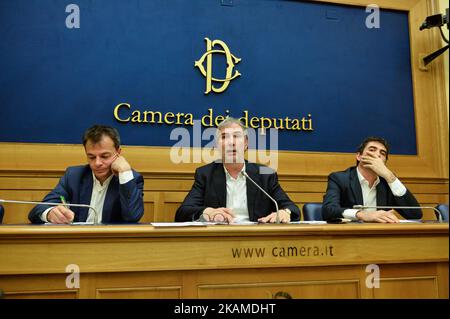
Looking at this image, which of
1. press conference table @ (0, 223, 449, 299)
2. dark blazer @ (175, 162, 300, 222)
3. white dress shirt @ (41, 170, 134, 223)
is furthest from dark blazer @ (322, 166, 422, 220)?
white dress shirt @ (41, 170, 134, 223)

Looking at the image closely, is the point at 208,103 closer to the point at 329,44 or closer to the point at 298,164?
the point at 298,164

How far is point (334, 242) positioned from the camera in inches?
59.0

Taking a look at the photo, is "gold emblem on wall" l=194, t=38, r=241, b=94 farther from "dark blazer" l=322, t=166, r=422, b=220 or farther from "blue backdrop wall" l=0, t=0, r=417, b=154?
"dark blazer" l=322, t=166, r=422, b=220

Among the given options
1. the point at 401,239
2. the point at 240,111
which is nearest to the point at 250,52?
the point at 240,111

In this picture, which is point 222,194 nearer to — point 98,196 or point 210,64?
point 98,196

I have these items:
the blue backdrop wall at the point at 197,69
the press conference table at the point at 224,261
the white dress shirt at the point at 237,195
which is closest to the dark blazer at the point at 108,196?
the white dress shirt at the point at 237,195

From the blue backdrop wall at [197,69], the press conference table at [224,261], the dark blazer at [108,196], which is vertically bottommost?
the press conference table at [224,261]

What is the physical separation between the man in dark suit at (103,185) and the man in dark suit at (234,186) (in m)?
0.35

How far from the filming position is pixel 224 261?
4.58 feet

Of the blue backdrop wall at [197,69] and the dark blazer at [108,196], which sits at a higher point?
the blue backdrop wall at [197,69]

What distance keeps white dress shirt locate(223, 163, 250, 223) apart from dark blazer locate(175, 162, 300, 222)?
0.15 feet

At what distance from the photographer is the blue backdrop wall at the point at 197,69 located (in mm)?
3229

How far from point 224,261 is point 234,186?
1.16 metres

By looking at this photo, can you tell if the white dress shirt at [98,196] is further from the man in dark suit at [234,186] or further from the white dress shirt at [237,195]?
the white dress shirt at [237,195]
